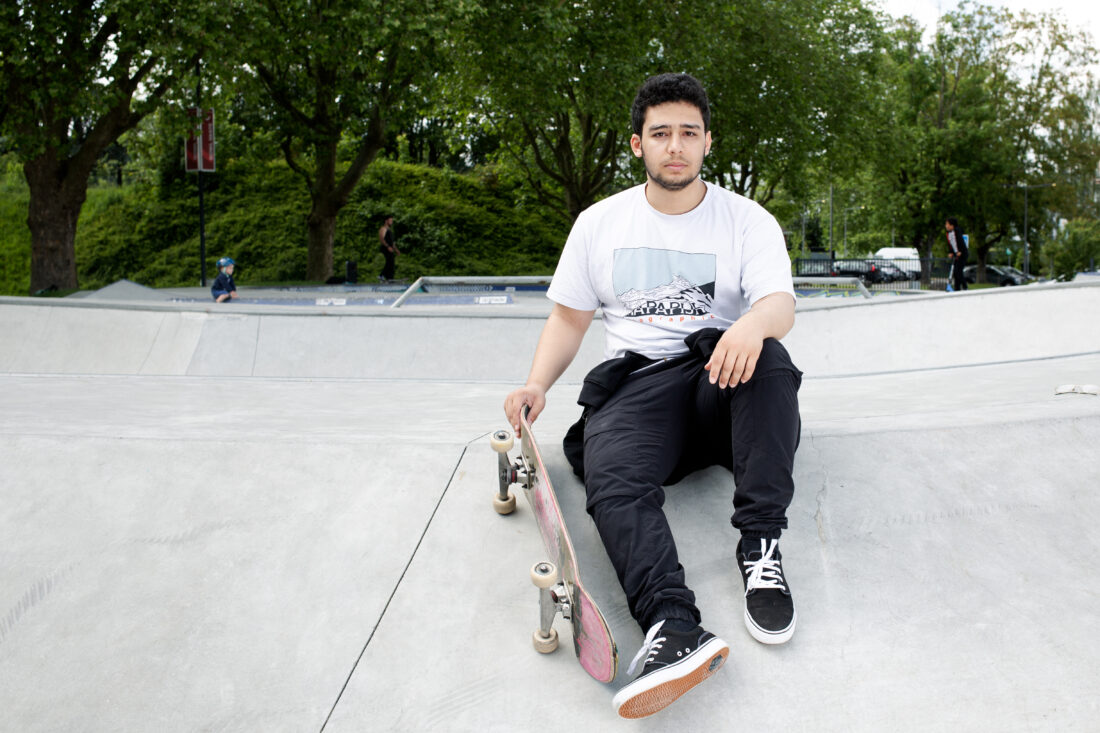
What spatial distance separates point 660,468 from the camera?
7.17 feet

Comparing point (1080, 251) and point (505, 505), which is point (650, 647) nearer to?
point (505, 505)

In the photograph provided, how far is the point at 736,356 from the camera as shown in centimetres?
203

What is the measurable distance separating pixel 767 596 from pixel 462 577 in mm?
789

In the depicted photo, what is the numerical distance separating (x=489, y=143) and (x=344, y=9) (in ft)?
67.1

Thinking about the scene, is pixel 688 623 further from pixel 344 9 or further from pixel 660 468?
pixel 344 9

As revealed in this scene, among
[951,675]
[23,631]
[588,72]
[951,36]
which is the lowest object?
[23,631]

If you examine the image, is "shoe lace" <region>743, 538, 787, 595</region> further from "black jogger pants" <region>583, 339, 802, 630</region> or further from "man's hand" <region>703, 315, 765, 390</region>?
"man's hand" <region>703, 315, 765, 390</region>

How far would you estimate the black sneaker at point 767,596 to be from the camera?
1.94m

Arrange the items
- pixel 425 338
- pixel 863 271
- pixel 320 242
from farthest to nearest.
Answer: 1. pixel 863 271
2. pixel 320 242
3. pixel 425 338

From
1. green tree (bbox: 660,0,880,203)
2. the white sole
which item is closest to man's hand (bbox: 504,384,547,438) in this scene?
the white sole

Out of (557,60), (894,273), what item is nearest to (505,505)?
(557,60)


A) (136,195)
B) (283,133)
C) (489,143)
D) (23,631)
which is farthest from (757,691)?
(489,143)

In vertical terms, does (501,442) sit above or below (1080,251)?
below

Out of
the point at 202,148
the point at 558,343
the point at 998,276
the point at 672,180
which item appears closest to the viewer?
the point at 672,180
